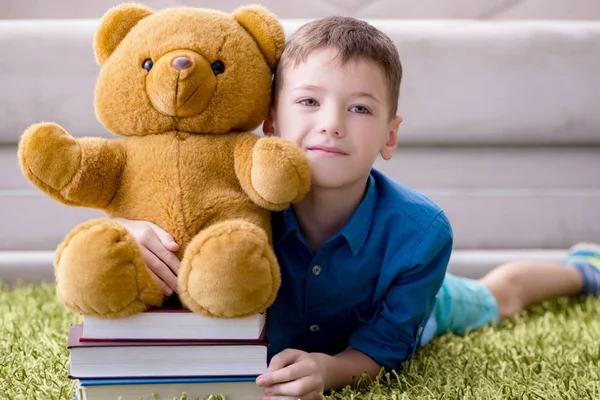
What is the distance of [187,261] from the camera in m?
0.77

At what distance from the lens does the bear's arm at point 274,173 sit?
2.64ft

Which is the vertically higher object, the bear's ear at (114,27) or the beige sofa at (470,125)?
the bear's ear at (114,27)

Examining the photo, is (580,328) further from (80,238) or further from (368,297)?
(80,238)

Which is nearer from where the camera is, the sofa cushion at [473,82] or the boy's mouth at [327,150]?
the boy's mouth at [327,150]

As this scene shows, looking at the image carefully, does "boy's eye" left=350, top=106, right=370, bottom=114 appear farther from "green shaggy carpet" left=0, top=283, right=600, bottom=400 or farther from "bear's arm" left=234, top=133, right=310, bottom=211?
"green shaggy carpet" left=0, top=283, right=600, bottom=400

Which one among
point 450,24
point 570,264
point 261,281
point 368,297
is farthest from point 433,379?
point 450,24

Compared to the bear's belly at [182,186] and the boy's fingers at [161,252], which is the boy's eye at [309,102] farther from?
the boy's fingers at [161,252]

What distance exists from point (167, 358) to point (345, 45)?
0.45 metres

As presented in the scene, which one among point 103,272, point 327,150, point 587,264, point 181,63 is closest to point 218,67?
point 181,63

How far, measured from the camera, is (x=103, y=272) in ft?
2.44

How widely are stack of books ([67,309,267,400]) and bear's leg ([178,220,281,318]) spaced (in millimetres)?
36

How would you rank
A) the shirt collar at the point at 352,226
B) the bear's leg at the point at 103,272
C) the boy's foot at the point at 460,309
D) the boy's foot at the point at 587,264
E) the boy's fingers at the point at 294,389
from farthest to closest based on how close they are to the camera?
the boy's foot at the point at 587,264
the boy's foot at the point at 460,309
the shirt collar at the point at 352,226
the boy's fingers at the point at 294,389
the bear's leg at the point at 103,272

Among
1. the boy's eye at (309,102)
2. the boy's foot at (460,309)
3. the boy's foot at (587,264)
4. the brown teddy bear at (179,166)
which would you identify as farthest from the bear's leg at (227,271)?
the boy's foot at (587,264)

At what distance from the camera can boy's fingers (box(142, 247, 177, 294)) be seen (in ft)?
2.65
